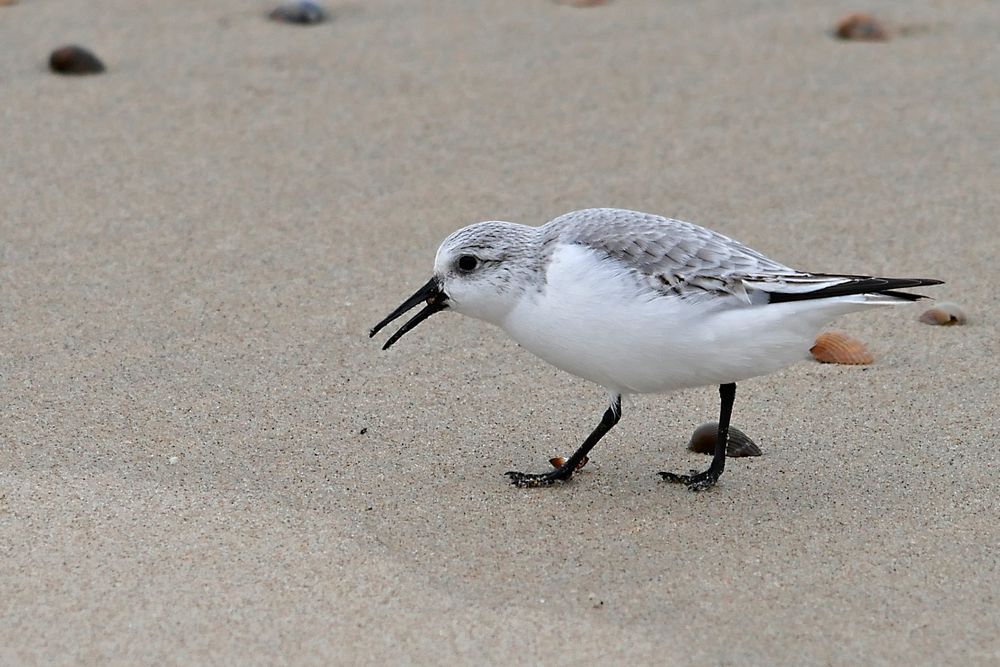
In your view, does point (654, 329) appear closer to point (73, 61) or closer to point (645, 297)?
point (645, 297)

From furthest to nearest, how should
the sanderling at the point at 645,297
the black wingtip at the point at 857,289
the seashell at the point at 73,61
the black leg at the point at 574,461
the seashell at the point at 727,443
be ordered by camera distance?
the seashell at the point at 73,61 → the seashell at the point at 727,443 → the black leg at the point at 574,461 → the sanderling at the point at 645,297 → the black wingtip at the point at 857,289

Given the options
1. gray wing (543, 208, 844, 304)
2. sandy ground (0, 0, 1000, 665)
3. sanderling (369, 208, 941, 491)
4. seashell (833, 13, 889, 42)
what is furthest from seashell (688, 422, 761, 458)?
seashell (833, 13, 889, 42)

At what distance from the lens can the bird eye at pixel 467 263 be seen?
4.01 metres

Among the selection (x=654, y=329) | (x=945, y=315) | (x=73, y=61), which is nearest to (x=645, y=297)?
(x=654, y=329)

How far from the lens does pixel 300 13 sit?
761cm

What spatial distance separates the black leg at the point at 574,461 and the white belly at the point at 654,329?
9.7 inches

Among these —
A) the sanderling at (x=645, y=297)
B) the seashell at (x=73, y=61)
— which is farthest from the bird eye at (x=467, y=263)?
the seashell at (x=73, y=61)

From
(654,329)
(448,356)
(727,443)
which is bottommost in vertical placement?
(448,356)

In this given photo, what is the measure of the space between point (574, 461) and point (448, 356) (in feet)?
3.20

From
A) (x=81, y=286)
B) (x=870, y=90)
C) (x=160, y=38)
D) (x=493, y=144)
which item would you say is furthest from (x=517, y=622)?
(x=160, y=38)

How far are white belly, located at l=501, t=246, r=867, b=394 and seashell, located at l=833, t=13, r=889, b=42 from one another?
423 centimetres

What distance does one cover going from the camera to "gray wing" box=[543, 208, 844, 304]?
378 cm

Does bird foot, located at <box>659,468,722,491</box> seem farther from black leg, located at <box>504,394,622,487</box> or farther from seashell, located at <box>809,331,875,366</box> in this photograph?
seashell, located at <box>809,331,875,366</box>

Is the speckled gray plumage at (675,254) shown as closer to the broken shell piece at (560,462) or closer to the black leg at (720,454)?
the black leg at (720,454)
